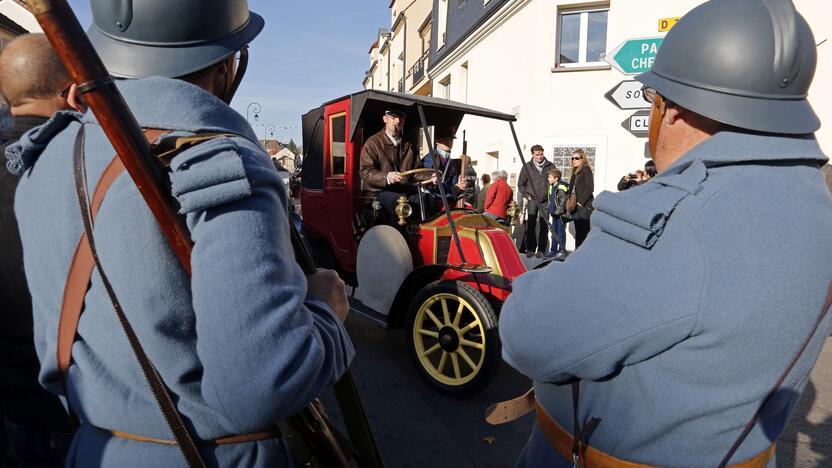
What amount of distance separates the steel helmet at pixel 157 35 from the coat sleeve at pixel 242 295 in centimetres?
26

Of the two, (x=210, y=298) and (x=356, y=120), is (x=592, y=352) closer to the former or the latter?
(x=210, y=298)

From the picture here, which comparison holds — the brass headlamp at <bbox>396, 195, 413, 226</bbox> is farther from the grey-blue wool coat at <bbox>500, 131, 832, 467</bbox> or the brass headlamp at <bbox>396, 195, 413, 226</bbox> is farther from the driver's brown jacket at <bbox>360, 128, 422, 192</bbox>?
the grey-blue wool coat at <bbox>500, 131, 832, 467</bbox>

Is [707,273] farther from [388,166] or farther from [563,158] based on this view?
[563,158]

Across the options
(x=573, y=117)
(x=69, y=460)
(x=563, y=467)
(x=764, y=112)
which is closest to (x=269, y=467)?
(x=69, y=460)

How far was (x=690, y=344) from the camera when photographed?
92cm

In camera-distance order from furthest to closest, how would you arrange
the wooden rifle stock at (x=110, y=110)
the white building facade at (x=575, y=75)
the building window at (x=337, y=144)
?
1. the white building facade at (x=575, y=75)
2. the building window at (x=337, y=144)
3. the wooden rifle stock at (x=110, y=110)

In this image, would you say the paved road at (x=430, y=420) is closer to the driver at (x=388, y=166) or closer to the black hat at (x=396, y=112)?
the driver at (x=388, y=166)

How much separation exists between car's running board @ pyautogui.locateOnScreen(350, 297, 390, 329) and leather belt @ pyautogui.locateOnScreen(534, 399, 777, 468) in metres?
2.82

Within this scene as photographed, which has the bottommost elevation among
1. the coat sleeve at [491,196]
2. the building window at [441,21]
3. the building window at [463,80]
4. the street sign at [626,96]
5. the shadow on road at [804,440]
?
the shadow on road at [804,440]

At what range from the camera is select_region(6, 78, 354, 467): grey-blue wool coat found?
0.76 meters

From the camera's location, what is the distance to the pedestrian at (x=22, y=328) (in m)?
1.48

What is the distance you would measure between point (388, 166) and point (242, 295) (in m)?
4.21

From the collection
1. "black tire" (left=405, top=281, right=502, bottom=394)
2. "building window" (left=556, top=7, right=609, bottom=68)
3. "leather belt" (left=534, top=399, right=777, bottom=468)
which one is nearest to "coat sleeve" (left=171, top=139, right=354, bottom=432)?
"leather belt" (left=534, top=399, right=777, bottom=468)

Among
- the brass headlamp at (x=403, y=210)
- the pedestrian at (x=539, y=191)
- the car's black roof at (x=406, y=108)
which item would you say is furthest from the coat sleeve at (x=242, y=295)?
the pedestrian at (x=539, y=191)
